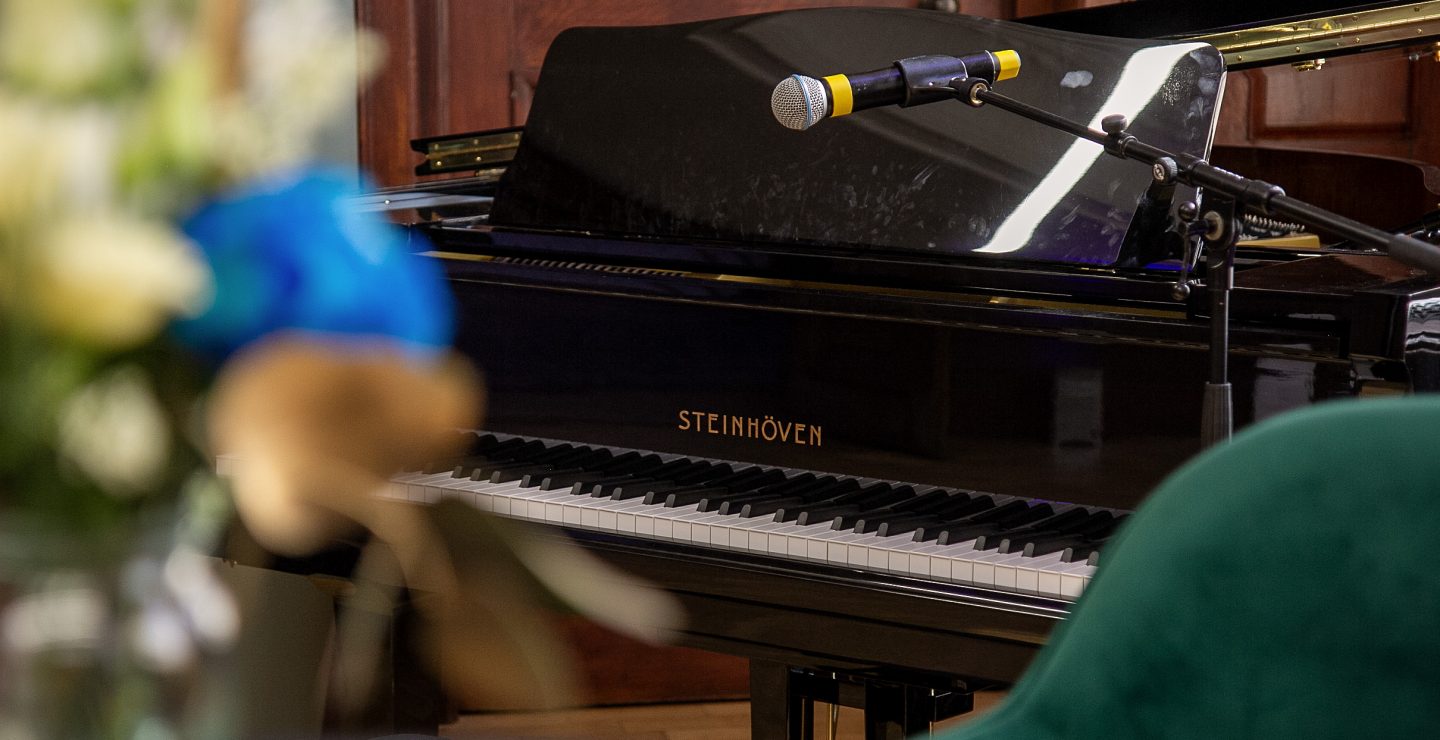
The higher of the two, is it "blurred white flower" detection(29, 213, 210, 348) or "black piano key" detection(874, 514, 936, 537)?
"blurred white flower" detection(29, 213, 210, 348)

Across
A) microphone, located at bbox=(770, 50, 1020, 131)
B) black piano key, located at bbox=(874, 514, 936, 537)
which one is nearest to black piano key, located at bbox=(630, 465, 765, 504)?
black piano key, located at bbox=(874, 514, 936, 537)

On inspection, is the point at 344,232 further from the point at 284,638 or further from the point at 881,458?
the point at 284,638

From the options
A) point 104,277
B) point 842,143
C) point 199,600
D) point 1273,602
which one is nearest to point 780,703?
point 842,143

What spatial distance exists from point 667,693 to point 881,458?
1.93 m

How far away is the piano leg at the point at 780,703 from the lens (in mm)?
2086

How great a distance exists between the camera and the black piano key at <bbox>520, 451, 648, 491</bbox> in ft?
7.11

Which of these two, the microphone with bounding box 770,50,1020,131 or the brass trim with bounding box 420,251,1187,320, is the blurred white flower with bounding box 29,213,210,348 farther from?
the brass trim with bounding box 420,251,1187,320

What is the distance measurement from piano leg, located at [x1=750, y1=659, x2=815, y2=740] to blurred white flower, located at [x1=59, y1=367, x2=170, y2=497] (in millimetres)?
1643

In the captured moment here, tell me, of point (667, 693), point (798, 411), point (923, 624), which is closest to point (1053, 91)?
point (798, 411)

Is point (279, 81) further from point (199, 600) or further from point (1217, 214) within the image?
point (1217, 214)

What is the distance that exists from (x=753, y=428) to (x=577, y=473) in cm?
27

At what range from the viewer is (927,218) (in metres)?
2.14

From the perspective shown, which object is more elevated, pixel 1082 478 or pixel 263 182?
pixel 263 182

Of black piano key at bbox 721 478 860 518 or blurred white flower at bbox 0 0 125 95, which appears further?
black piano key at bbox 721 478 860 518
